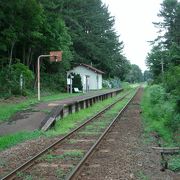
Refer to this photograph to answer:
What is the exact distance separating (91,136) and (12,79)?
19.0 m

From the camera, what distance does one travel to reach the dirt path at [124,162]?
26.6 feet

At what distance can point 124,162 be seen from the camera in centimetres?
936

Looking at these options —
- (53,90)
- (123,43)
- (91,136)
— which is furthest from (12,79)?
(123,43)

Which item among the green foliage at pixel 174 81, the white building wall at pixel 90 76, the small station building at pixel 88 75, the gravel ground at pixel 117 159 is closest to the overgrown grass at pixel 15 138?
Result: the gravel ground at pixel 117 159

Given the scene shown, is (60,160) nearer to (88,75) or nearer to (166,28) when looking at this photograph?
(88,75)

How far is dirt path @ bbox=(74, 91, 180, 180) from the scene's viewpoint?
8.12 metres

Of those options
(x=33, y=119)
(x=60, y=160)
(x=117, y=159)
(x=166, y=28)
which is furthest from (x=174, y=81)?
(x=166, y=28)

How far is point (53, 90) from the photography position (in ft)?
140

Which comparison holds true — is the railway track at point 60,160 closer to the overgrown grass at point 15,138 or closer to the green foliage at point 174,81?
the overgrown grass at point 15,138

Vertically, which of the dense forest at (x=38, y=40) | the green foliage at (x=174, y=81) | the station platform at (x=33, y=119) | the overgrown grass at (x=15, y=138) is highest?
the dense forest at (x=38, y=40)

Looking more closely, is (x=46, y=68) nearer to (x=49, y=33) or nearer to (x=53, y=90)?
(x=53, y=90)

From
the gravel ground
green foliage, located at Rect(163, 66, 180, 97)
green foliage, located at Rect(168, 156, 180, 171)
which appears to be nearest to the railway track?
the gravel ground

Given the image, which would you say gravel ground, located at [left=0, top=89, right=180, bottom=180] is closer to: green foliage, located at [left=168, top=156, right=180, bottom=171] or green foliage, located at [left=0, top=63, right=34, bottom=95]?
green foliage, located at [left=168, top=156, right=180, bottom=171]

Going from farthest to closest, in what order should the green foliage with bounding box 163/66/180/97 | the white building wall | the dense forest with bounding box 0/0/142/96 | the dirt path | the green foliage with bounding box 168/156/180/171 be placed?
the white building wall, the dense forest with bounding box 0/0/142/96, the green foliage with bounding box 163/66/180/97, the green foliage with bounding box 168/156/180/171, the dirt path
